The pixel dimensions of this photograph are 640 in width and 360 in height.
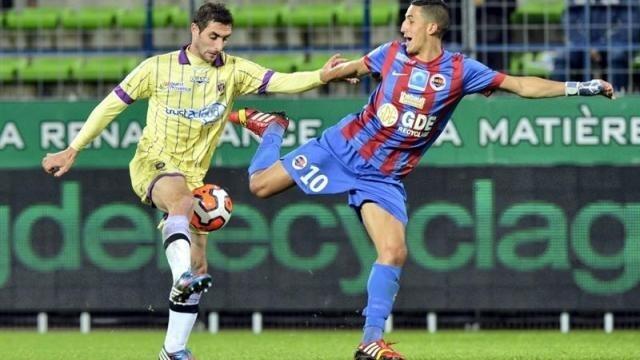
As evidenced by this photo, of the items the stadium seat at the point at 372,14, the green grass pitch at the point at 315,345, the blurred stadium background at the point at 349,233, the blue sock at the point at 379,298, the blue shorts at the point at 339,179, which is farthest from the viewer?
the stadium seat at the point at 372,14

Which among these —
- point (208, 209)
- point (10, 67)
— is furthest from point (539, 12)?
point (208, 209)

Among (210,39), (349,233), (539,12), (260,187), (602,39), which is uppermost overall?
(539,12)

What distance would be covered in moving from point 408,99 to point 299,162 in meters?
0.81

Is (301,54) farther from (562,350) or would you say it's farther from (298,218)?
(562,350)

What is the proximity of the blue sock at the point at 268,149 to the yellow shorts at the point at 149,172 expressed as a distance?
373mm

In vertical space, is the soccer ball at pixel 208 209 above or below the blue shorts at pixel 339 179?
below

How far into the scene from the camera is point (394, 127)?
9.21 m

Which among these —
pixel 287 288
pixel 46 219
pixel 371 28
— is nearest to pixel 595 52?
pixel 371 28

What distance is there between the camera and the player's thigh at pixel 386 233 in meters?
8.99

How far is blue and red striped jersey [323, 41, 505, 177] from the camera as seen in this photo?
9.13 meters

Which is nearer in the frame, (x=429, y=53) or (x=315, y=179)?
(x=429, y=53)

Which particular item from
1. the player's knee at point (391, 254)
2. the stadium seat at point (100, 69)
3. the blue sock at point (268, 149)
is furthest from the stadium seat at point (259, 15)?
the player's knee at point (391, 254)

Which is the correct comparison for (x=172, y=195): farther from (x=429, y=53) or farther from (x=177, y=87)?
(x=429, y=53)

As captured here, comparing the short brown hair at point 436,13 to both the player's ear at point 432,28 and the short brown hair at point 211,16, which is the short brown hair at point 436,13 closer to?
the player's ear at point 432,28
